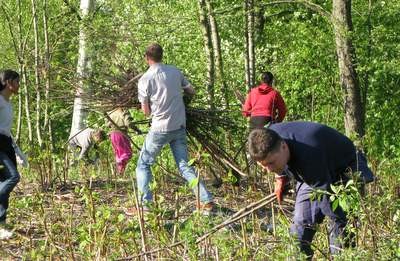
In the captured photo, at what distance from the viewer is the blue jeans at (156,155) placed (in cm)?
827

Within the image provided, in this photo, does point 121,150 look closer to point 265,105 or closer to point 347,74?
point 265,105

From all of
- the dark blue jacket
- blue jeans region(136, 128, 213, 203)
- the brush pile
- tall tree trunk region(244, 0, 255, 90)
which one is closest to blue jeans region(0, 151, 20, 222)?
blue jeans region(136, 128, 213, 203)

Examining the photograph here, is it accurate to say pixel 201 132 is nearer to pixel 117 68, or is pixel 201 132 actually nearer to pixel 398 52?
pixel 117 68

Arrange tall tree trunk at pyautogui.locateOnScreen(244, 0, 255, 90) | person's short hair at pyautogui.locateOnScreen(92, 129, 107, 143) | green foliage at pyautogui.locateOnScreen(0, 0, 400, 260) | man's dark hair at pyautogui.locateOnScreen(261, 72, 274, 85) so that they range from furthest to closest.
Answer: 1. tall tree trunk at pyautogui.locateOnScreen(244, 0, 255, 90)
2. man's dark hair at pyautogui.locateOnScreen(261, 72, 274, 85)
3. person's short hair at pyautogui.locateOnScreen(92, 129, 107, 143)
4. green foliage at pyautogui.locateOnScreen(0, 0, 400, 260)

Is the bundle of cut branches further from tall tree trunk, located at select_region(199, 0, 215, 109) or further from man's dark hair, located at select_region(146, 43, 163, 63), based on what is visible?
man's dark hair, located at select_region(146, 43, 163, 63)

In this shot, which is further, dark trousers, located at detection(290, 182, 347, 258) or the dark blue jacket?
dark trousers, located at detection(290, 182, 347, 258)

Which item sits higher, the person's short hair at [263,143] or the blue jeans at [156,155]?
the person's short hair at [263,143]

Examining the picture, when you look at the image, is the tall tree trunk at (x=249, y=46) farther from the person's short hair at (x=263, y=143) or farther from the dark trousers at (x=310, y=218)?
the person's short hair at (x=263, y=143)

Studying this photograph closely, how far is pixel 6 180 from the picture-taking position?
7.74 metres

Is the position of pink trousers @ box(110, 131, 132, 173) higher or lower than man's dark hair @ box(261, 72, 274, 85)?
lower

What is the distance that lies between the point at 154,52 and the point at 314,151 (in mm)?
3158

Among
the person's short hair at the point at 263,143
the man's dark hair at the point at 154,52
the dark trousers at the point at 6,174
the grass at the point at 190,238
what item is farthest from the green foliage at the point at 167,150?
the man's dark hair at the point at 154,52

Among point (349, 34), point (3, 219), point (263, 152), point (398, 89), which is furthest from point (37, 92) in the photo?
point (398, 89)

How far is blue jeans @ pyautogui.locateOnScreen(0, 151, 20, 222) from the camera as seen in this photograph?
25.2 feet
